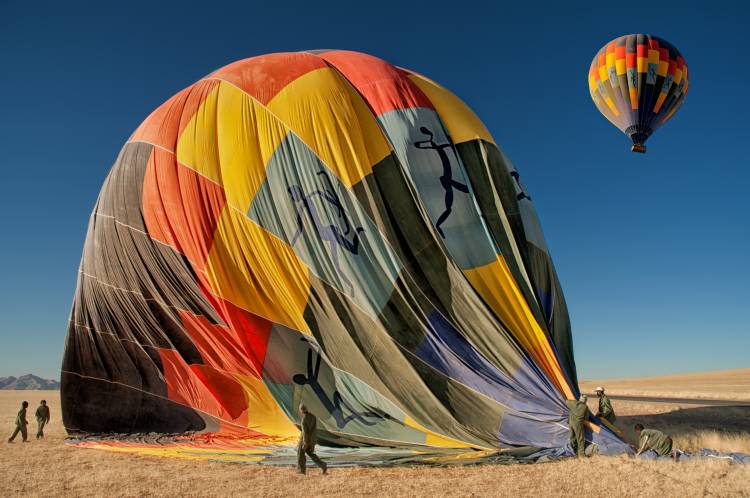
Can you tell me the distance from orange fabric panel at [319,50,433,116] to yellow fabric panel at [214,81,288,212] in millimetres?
1885

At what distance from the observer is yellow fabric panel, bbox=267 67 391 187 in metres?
10.7

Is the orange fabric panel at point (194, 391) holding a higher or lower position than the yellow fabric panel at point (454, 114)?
lower

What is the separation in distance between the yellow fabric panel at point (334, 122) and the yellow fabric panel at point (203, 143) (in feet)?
4.88

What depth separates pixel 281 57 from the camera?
1262cm

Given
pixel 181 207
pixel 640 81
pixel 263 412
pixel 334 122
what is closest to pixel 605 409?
pixel 263 412

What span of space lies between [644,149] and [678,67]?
3.50 m

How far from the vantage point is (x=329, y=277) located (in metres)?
10.4

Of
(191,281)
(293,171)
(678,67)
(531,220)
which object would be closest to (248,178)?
(293,171)

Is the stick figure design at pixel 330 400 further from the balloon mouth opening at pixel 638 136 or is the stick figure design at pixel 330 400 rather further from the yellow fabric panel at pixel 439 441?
the balloon mouth opening at pixel 638 136

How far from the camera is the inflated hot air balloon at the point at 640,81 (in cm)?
2117

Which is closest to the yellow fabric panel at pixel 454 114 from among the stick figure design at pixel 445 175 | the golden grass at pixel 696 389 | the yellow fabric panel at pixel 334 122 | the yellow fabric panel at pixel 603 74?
the stick figure design at pixel 445 175

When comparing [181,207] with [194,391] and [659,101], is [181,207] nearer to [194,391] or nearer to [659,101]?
[194,391]

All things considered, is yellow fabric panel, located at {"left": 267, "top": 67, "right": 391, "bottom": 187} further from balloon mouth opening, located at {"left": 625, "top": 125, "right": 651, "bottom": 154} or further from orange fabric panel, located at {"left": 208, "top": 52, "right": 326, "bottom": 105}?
balloon mouth opening, located at {"left": 625, "top": 125, "right": 651, "bottom": 154}

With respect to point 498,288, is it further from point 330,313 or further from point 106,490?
point 106,490
